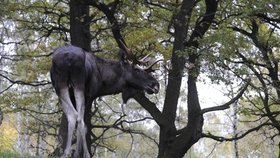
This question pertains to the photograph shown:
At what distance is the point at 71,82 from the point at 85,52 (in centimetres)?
82

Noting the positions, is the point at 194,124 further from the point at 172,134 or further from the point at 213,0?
the point at 213,0

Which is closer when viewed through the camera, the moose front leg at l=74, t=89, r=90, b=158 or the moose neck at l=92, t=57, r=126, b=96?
the moose front leg at l=74, t=89, r=90, b=158

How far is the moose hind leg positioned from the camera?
7.57 metres

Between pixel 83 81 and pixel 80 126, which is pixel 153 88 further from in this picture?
pixel 80 126

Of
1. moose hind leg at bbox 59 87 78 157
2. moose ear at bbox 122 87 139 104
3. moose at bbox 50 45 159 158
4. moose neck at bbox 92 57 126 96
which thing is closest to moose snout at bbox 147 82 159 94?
moose at bbox 50 45 159 158

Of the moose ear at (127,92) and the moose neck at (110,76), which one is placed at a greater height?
the moose neck at (110,76)

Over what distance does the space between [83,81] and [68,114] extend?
0.81 meters

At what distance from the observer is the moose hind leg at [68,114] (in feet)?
24.8

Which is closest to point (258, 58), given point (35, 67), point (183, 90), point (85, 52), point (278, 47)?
point (278, 47)

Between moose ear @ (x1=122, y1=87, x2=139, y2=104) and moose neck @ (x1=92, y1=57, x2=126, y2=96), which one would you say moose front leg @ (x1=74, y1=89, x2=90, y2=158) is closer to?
moose neck @ (x1=92, y1=57, x2=126, y2=96)

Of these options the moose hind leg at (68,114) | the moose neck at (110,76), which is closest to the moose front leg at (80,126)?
the moose hind leg at (68,114)

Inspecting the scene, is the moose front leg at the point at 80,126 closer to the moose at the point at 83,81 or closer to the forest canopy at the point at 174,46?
the moose at the point at 83,81

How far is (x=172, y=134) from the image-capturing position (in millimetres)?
15156

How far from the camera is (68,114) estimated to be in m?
7.77
